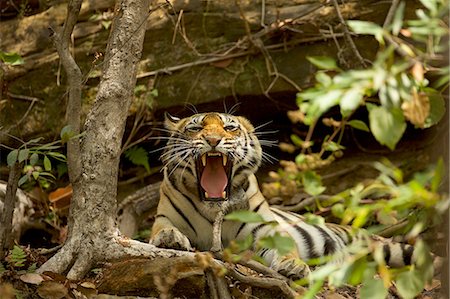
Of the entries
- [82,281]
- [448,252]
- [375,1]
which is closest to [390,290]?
[82,281]

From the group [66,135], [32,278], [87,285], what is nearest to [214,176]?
[66,135]

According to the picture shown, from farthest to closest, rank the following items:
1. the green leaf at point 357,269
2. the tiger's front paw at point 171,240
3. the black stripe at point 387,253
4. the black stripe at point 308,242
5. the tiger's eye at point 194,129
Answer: the black stripe at point 387,253 < the black stripe at point 308,242 < the tiger's eye at point 194,129 < the tiger's front paw at point 171,240 < the green leaf at point 357,269

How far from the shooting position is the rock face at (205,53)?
22.9 ft

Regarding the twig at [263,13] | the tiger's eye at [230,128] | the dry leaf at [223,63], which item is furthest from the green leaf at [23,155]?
the twig at [263,13]

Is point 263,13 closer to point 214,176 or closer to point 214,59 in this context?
point 214,59

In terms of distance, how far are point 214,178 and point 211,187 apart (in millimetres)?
66

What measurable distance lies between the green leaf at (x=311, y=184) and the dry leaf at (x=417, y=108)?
0.39 metres

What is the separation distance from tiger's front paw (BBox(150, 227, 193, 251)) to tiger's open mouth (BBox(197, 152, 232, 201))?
1.12ft

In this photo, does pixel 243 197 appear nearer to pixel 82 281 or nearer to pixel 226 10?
pixel 82 281

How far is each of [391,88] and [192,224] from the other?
9.58 ft

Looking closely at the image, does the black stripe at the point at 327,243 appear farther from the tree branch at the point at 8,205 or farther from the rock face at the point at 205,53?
the tree branch at the point at 8,205

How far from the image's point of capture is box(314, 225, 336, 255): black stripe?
5336 mm

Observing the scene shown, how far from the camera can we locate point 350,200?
2439 mm

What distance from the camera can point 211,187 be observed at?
4.84 meters
